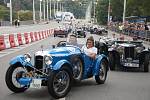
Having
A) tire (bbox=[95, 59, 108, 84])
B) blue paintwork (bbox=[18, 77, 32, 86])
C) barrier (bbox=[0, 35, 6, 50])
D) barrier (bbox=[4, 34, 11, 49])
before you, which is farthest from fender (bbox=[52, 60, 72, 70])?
barrier (bbox=[4, 34, 11, 49])

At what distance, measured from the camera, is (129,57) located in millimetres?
15398

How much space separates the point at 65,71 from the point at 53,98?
690 mm

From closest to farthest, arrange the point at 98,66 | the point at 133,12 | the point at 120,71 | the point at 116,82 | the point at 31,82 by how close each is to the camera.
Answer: the point at 31,82 → the point at 98,66 → the point at 116,82 → the point at 120,71 → the point at 133,12

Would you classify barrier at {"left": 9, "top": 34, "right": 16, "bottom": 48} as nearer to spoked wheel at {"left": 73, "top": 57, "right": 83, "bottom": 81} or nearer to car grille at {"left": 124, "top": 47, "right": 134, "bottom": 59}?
car grille at {"left": 124, "top": 47, "right": 134, "bottom": 59}

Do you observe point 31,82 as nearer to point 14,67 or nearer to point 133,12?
point 14,67

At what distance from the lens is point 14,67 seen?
9.66 meters

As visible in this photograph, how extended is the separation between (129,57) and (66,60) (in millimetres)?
6199

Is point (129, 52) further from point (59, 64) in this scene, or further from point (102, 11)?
point (102, 11)

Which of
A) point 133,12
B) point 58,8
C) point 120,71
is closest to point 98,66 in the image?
point 120,71

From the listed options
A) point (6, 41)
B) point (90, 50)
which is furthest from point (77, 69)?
point (6, 41)

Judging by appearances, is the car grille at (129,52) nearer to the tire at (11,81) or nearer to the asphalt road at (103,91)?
the asphalt road at (103,91)

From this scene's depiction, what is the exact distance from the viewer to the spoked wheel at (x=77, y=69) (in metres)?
10.2

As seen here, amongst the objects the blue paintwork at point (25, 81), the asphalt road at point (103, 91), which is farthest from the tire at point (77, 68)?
the blue paintwork at point (25, 81)

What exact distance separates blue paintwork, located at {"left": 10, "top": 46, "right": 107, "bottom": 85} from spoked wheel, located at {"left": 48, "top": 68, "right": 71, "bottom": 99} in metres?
0.19
